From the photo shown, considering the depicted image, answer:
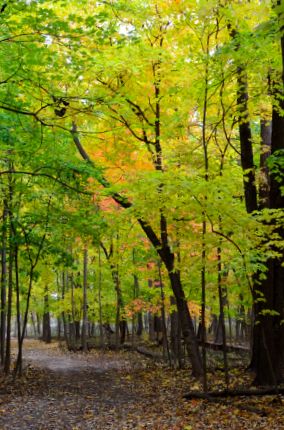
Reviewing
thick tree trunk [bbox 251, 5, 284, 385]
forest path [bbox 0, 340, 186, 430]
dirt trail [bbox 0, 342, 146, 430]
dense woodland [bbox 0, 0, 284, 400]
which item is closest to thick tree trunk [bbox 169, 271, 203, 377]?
dense woodland [bbox 0, 0, 284, 400]

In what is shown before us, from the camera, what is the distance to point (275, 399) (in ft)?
26.8

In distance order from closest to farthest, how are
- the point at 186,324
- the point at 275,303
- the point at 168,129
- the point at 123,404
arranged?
the point at 275,303 → the point at 123,404 → the point at 168,129 → the point at 186,324

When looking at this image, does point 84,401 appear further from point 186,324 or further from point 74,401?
point 186,324

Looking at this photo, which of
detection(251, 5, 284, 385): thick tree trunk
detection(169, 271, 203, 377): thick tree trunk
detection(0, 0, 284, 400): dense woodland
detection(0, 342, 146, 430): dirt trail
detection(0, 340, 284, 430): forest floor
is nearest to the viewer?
detection(0, 0, 284, 400): dense woodland

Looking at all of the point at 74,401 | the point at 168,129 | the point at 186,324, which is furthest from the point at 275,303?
the point at 74,401

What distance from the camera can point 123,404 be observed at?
10055 mm

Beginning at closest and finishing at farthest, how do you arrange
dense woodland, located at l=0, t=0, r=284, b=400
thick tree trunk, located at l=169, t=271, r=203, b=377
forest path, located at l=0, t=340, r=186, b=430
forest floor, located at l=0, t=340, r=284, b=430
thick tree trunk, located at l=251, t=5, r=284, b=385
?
dense woodland, located at l=0, t=0, r=284, b=400, forest floor, located at l=0, t=340, r=284, b=430, forest path, located at l=0, t=340, r=186, b=430, thick tree trunk, located at l=251, t=5, r=284, b=385, thick tree trunk, located at l=169, t=271, r=203, b=377

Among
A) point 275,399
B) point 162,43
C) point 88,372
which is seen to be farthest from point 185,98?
point 88,372

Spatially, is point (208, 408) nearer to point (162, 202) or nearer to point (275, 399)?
point (275, 399)

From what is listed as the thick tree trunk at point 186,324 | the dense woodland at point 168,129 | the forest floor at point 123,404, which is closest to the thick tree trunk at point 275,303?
the dense woodland at point 168,129

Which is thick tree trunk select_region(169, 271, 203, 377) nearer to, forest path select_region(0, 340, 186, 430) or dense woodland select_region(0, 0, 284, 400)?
dense woodland select_region(0, 0, 284, 400)

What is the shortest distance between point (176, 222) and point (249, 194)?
2418mm

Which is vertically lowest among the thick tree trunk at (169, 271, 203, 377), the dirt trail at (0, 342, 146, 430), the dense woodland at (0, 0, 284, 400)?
the dirt trail at (0, 342, 146, 430)

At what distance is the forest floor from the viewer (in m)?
7.75
